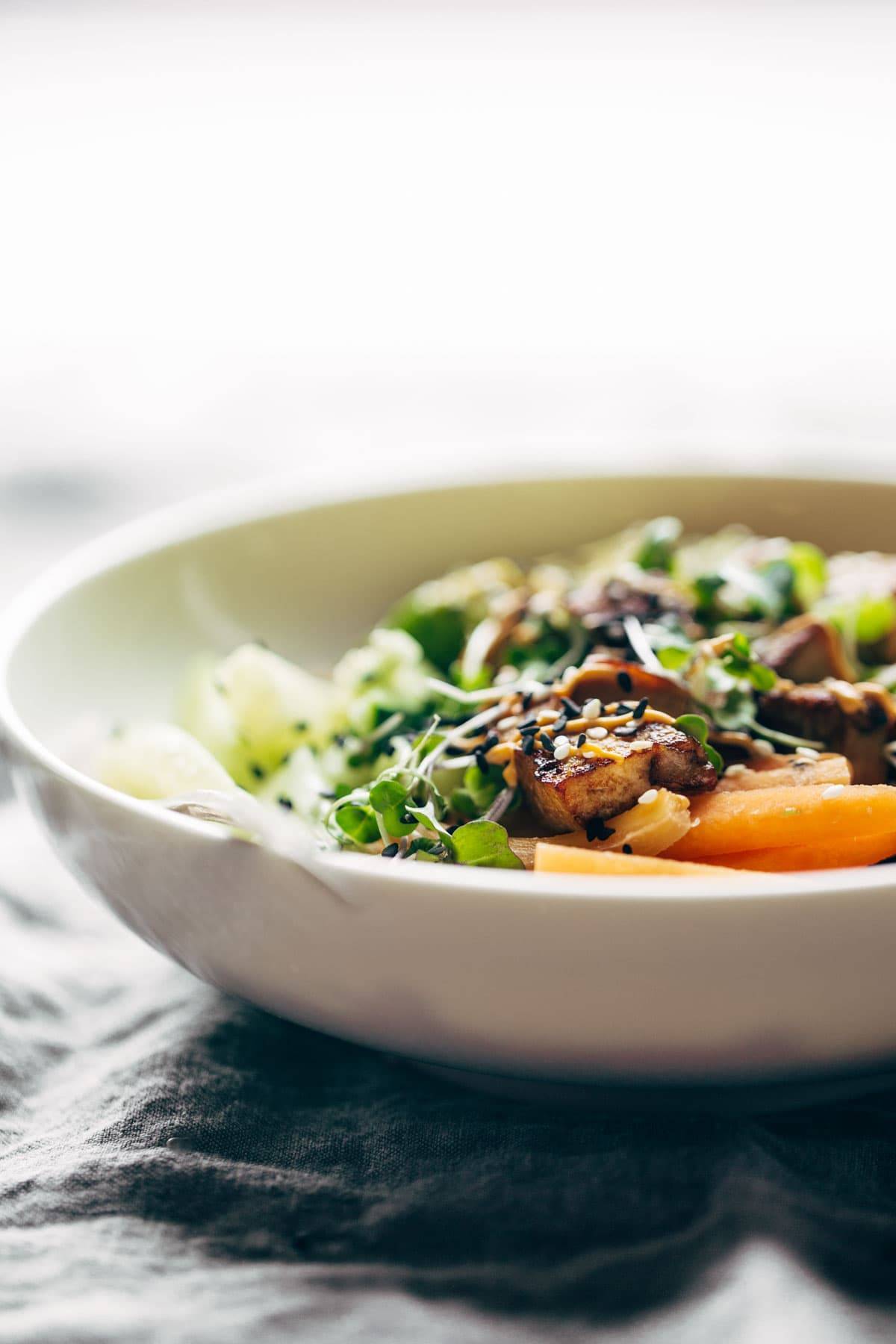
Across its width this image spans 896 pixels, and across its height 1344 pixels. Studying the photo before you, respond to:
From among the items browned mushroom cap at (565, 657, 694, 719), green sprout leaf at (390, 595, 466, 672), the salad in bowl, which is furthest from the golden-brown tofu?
green sprout leaf at (390, 595, 466, 672)

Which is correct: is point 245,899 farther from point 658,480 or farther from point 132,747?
point 658,480

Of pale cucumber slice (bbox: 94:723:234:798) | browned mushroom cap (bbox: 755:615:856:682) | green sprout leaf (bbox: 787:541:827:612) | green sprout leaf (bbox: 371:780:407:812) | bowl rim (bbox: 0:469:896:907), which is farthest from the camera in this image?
green sprout leaf (bbox: 787:541:827:612)

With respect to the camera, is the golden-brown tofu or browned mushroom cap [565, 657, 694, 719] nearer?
the golden-brown tofu

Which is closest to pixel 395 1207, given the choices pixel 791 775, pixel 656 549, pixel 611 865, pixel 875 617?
pixel 611 865

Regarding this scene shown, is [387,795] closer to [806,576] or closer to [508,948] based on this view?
[508,948]

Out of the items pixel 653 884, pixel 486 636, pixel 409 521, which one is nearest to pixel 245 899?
pixel 653 884

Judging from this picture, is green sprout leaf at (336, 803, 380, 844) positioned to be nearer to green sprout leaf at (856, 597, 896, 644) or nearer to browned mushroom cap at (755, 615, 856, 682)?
browned mushroom cap at (755, 615, 856, 682)

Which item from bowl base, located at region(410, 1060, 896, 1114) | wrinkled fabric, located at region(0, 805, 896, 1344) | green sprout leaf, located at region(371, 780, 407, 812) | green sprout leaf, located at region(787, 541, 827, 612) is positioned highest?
green sprout leaf, located at region(787, 541, 827, 612)

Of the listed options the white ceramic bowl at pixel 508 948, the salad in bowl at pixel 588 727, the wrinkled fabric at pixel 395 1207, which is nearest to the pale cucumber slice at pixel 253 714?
the salad in bowl at pixel 588 727
